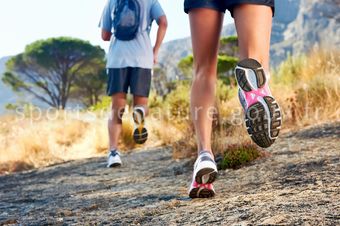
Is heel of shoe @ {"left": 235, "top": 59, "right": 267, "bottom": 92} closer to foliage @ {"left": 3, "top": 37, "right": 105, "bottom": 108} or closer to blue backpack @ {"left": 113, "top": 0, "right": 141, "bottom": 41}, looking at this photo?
blue backpack @ {"left": 113, "top": 0, "right": 141, "bottom": 41}

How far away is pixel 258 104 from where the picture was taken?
1809 millimetres

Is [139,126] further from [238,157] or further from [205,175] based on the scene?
[205,175]

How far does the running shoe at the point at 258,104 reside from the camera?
69.8 inches

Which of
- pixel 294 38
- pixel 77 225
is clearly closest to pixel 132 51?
pixel 77 225

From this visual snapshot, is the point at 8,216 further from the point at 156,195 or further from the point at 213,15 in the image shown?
the point at 213,15

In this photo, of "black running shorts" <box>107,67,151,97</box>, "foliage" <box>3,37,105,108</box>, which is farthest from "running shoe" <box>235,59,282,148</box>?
"foliage" <box>3,37,105,108</box>

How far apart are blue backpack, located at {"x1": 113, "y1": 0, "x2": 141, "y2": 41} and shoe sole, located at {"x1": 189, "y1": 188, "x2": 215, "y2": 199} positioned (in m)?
2.36

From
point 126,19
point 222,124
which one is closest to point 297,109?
point 222,124

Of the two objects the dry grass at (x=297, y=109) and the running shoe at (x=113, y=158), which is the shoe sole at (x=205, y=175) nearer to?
the dry grass at (x=297, y=109)

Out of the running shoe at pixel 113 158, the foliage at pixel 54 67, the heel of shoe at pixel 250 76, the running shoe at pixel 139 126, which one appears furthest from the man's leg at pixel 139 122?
the foliage at pixel 54 67

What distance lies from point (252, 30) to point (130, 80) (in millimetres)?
2532

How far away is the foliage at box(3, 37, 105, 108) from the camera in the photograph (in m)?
34.7

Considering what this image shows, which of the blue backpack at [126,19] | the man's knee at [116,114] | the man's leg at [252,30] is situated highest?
the blue backpack at [126,19]

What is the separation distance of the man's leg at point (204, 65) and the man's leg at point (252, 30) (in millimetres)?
148
